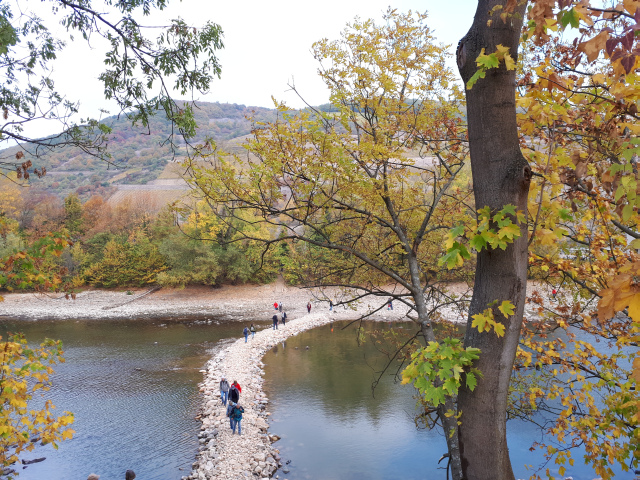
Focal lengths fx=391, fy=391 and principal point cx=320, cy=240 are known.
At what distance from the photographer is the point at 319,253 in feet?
17.8

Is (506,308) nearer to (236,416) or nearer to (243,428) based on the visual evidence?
(236,416)

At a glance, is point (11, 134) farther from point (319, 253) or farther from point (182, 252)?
point (182, 252)

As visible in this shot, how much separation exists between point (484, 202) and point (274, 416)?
10249mm

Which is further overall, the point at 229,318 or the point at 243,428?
the point at 229,318

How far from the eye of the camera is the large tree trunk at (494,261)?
6.54 feet

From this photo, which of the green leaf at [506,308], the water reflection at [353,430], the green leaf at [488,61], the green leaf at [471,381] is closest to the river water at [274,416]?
the water reflection at [353,430]

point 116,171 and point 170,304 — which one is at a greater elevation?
point 116,171

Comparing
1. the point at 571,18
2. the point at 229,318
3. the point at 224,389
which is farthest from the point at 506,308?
the point at 229,318

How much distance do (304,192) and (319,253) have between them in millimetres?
1622

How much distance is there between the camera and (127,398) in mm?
11938

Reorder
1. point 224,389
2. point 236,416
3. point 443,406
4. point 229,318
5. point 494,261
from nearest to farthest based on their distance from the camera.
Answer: point 494,261 < point 443,406 < point 236,416 < point 224,389 < point 229,318

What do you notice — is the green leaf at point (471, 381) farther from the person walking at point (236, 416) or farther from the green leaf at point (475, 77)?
the person walking at point (236, 416)

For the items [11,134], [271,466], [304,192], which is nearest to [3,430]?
[11,134]

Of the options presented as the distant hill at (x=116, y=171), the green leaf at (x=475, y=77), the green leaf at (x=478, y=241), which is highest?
the distant hill at (x=116, y=171)
